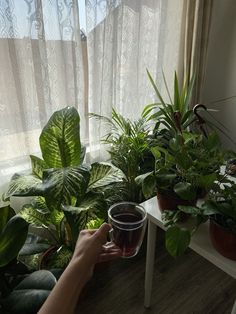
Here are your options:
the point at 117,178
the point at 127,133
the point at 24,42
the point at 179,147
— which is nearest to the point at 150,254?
the point at 117,178

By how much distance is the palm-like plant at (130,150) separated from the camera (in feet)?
4.89

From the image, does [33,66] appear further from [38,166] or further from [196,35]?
[196,35]

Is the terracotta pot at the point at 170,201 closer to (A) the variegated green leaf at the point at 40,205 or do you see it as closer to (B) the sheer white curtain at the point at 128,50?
(A) the variegated green leaf at the point at 40,205

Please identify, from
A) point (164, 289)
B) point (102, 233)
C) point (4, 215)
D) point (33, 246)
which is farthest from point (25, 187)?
point (164, 289)

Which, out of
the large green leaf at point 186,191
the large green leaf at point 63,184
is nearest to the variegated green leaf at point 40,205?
the large green leaf at point 63,184

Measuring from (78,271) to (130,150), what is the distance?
0.97 meters

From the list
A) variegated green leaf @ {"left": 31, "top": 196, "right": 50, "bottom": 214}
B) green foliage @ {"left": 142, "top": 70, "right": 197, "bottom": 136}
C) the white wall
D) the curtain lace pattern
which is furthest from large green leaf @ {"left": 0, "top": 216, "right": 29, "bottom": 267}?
the white wall

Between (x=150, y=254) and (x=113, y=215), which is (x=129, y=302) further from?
(x=113, y=215)

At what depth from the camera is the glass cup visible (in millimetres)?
Result: 736

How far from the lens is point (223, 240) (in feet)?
2.49

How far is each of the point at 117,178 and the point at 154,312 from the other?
798 mm

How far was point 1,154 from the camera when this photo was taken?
1282mm

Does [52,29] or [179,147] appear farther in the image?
[52,29]

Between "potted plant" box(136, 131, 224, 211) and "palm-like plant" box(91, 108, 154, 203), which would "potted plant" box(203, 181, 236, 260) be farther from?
"palm-like plant" box(91, 108, 154, 203)
